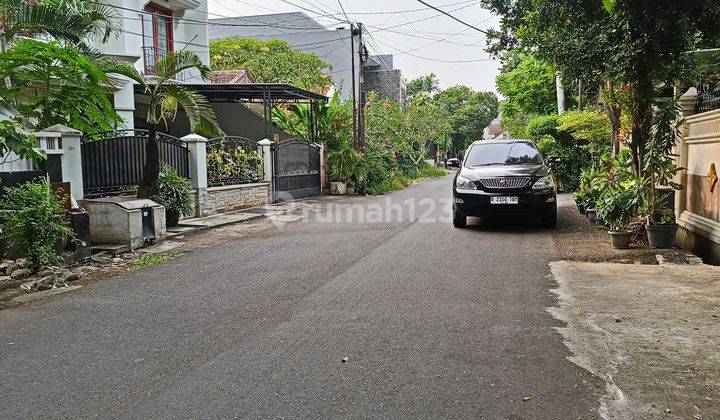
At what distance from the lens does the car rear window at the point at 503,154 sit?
11.4 meters

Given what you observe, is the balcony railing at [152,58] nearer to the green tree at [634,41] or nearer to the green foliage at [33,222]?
the green foliage at [33,222]

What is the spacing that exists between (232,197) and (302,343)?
1063 centimetres

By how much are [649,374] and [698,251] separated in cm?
502

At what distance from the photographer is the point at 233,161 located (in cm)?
1523

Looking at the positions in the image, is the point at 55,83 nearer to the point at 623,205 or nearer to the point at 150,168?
the point at 150,168

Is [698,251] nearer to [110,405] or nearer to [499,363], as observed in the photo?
[499,363]

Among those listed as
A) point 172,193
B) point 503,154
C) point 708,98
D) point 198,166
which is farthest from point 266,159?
point 708,98

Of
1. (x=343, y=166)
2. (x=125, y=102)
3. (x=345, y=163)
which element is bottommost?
(x=343, y=166)

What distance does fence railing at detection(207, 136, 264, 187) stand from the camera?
1430 centimetres

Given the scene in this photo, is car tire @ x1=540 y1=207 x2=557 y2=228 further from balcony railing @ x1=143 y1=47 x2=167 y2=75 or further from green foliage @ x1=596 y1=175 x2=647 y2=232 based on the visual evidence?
balcony railing @ x1=143 y1=47 x2=167 y2=75

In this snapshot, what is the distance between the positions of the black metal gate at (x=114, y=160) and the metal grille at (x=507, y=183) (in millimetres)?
6976

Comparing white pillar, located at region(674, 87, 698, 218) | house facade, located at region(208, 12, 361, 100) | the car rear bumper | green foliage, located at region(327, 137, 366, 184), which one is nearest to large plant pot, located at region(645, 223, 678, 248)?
white pillar, located at region(674, 87, 698, 218)

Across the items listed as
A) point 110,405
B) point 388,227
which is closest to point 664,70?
point 388,227

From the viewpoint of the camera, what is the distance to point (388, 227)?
11703 millimetres
